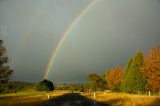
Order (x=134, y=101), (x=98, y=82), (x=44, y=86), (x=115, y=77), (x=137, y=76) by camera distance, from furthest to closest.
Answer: (x=98, y=82) < (x=44, y=86) < (x=115, y=77) < (x=137, y=76) < (x=134, y=101)

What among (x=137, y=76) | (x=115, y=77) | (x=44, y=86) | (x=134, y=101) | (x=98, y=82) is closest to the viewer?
(x=134, y=101)

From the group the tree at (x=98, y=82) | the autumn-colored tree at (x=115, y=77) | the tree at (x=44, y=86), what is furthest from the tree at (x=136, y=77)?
the tree at (x=98, y=82)

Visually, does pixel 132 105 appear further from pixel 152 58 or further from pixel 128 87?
pixel 128 87

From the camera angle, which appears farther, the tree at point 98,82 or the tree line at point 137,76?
the tree at point 98,82

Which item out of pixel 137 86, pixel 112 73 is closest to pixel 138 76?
pixel 137 86

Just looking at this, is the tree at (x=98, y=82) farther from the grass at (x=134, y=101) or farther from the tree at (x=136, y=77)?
the grass at (x=134, y=101)

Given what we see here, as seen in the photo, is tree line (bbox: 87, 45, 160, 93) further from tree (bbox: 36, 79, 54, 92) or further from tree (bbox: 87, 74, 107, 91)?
tree (bbox: 36, 79, 54, 92)

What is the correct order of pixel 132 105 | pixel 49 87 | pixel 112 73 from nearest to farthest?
pixel 132 105
pixel 112 73
pixel 49 87

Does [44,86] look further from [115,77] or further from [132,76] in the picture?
[132,76]

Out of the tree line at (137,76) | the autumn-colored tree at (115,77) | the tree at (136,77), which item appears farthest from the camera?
the autumn-colored tree at (115,77)

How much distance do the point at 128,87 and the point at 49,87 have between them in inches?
2777

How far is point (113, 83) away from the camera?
146375mm

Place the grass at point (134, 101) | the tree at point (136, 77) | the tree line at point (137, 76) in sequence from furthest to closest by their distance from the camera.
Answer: the tree at point (136, 77)
the tree line at point (137, 76)
the grass at point (134, 101)

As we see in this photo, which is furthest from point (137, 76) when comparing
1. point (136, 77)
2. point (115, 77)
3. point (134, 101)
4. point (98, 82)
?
point (98, 82)
